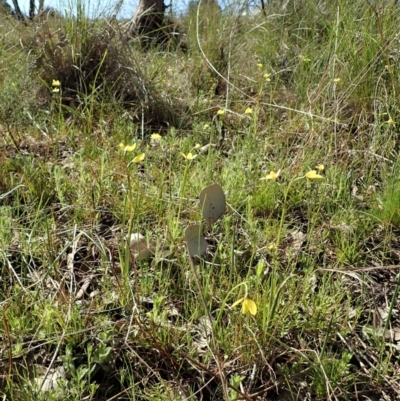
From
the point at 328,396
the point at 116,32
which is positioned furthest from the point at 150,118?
the point at 328,396

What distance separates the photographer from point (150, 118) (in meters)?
2.56

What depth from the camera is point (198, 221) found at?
1.58 metres

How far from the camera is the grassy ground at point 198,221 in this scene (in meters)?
1.07

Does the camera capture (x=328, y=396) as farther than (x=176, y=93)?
No

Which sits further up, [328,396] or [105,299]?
[105,299]

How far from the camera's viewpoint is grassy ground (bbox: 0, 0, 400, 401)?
1.07 metres

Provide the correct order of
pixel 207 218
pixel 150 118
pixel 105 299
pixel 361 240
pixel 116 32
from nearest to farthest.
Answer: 1. pixel 105 299
2. pixel 207 218
3. pixel 361 240
4. pixel 150 118
5. pixel 116 32

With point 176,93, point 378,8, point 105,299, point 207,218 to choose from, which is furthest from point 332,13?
point 105,299

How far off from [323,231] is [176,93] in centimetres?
161

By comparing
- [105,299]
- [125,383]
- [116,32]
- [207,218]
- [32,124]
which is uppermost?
[116,32]

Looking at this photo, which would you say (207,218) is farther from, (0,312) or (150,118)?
(150,118)

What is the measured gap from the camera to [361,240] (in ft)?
5.01

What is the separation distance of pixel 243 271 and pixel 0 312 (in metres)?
0.71

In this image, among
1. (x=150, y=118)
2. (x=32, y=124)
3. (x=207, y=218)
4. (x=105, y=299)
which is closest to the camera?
(x=105, y=299)
